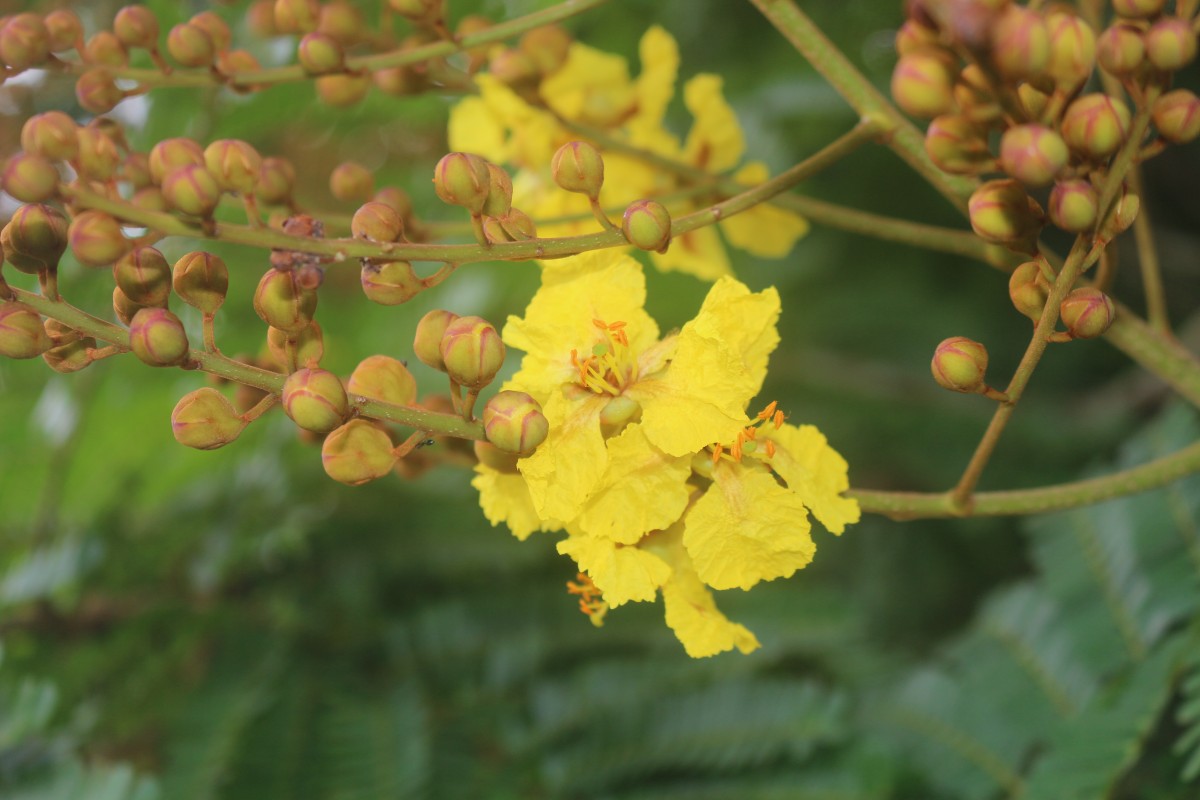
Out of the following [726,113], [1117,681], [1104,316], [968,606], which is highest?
[1104,316]

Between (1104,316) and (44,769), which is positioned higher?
(1104,316)

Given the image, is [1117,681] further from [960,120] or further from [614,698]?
[960,120]

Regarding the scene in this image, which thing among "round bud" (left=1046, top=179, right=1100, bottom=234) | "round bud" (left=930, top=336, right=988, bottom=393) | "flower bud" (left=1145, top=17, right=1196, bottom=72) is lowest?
"round bud" (left=930, top=336, right=988, bottom=393)

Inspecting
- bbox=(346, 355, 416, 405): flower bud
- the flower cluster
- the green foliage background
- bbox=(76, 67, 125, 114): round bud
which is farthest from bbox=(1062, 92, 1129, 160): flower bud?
bbox=(76, 67, 125, 114): round bud

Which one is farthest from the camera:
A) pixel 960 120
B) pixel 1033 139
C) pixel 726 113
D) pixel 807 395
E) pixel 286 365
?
pixel 807 395

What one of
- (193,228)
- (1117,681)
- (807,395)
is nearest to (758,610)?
(1117,681)

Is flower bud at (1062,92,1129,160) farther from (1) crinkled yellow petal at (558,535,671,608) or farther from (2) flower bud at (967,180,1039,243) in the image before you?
(1) crinkled yellow petal at (558,535,671,608)

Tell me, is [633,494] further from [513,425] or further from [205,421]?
[205,421]
